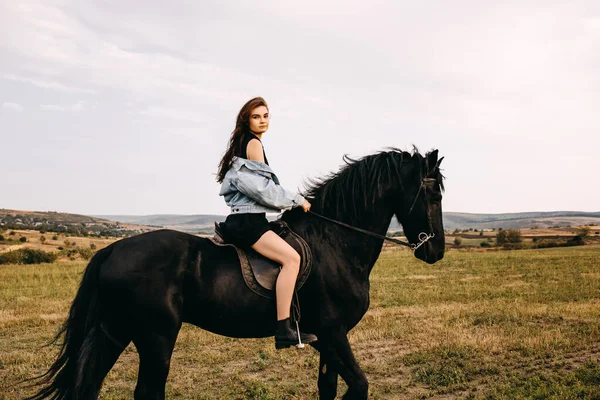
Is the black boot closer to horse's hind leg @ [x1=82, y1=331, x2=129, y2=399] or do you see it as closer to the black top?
horse's hind leg @ [x1=82, y1=331, x2=129, y2=399]

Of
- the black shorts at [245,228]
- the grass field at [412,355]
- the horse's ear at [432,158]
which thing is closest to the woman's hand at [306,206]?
the black shorts at [245,228]

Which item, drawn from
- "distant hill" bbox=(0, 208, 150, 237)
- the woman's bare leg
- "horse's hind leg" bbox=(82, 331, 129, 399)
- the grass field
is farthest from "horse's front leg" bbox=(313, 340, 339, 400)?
"distant hill" bbox=(0, 208, 150, 237)

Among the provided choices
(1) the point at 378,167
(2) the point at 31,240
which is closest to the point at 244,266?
(1) the point at 378,167

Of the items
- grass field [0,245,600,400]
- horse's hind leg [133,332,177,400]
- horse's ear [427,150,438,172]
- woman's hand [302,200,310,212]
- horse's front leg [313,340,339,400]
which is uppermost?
horse's ear [427,150,438,172]

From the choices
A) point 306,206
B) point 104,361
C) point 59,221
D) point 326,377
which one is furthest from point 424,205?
point 59,221

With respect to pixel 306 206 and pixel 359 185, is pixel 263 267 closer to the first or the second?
pixel 306 206

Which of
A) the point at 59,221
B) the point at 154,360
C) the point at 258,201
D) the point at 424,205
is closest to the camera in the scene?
the point at 154,360

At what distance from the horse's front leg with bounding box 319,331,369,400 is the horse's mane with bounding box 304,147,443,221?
48.6 inches

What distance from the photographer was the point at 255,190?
419 cm

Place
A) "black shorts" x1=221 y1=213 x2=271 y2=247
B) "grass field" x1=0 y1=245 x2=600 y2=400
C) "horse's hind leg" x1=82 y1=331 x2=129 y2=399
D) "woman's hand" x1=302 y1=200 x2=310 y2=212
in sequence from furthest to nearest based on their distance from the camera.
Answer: "grass field" x1=0 y1=245 x2=600 y2=400 → "woman's hand" x1=302 y1=200 x2=310 y2=212 → "black shorts" x1=221 y1=213 x2=271 y2=247 → "horse's hind leg" x1=82 y1=331 x2=129 y2=399

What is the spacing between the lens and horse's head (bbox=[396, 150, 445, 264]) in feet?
15.4

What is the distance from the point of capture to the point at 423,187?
15.4 ft

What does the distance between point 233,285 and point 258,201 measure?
0.80m

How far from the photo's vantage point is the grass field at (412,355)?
20.8 ft
